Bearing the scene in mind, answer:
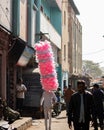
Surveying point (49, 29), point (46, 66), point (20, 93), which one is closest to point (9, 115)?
point (46, 66)

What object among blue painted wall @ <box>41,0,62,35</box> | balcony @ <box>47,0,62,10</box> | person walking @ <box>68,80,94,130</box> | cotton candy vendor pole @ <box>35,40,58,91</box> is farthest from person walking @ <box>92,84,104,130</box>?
blue painted wall @ <box>41,0,62,35</box>

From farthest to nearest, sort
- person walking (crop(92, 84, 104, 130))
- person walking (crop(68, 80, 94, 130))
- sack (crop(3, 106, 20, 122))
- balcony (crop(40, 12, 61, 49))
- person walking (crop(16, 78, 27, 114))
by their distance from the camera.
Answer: balcony (crop(40, 12, 61, 49))
person walking (crop(16, 78, 27, 114))
sack (crop(3, 106, 20, 122))
person walking (crop(92, 84, 104, 130))
person walking (crop(68, 80, 94, 130))

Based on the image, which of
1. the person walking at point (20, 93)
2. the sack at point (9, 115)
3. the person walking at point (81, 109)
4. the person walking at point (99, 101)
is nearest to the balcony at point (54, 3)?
the person walking at point (20, 93)

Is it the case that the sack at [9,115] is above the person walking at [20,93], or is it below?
below

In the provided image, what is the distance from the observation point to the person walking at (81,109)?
10375 millimetres

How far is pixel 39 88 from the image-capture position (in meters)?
24.6

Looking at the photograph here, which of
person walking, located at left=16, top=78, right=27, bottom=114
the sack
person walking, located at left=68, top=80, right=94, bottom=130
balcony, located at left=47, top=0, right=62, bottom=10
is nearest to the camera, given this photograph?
person walking, located at left=68, top=80, right=94, bottom=130

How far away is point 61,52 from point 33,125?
22525mm

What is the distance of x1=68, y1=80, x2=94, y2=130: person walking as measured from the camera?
1038 centimetres

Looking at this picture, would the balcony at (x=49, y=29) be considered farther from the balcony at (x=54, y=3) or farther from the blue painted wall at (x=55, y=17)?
the balcony at (x=54, y=3)

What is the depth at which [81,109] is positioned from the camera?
10.4 metres

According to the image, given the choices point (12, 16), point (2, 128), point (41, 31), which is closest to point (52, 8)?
point (41, 31)

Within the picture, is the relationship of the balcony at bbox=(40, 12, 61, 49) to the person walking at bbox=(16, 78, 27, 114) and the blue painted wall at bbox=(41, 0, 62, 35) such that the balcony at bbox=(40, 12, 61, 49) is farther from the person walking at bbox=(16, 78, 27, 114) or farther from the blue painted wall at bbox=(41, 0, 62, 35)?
the person walking at bbox=(16, 78, 27, 114)

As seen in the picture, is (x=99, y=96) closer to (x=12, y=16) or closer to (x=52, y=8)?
(x=12, y=16)
